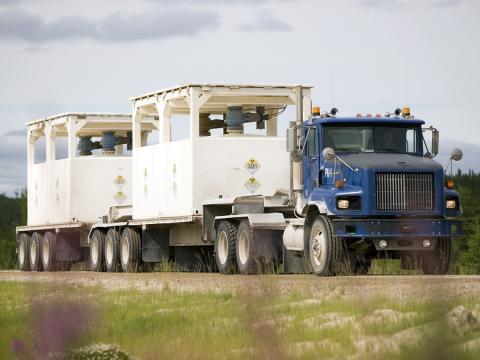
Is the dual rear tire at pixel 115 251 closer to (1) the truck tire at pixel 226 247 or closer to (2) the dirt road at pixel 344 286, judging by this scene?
(1) the truck tire at pixel 226 247

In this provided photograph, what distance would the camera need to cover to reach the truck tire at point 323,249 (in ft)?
73.4

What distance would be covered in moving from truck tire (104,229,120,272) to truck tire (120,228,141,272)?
421 millimetres

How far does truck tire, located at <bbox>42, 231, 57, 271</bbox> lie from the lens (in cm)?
3744

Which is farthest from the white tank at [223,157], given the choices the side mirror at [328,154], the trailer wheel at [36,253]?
the trailer wheel at [36,253]

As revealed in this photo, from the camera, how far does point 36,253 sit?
129 feet

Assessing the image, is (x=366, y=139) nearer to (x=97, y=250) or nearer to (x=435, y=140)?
(x=435, y=140)

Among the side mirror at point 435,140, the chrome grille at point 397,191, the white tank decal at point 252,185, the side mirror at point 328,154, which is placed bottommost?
the chrome grille at point 397,191

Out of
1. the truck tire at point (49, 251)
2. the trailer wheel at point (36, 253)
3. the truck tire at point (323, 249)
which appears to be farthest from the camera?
the trailer wheel at point (36, 253)

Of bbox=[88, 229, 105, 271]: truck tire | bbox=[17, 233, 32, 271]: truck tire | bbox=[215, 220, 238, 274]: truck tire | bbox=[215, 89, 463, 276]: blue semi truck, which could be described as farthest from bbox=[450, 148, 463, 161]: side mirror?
bbox=[17, 233, 32, 271]: truck tire

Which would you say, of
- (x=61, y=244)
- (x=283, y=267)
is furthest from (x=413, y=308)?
(x=61, y=244)

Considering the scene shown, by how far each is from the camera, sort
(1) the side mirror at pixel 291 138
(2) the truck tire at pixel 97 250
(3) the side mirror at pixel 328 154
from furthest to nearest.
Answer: (2) the truck tire at pixel 97 250 < (1) the side mirror at pixel 291 138 < (3) the side mirror at pixel 328 154

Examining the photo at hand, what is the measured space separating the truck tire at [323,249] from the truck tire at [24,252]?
18571 mm

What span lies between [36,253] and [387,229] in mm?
18958

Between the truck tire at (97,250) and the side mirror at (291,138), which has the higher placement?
the side mirror at (291,138)
